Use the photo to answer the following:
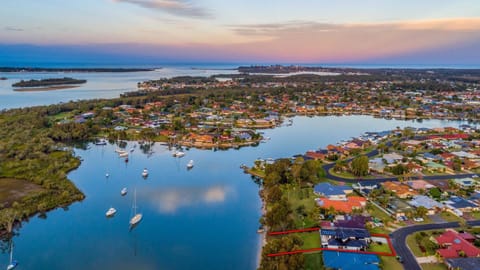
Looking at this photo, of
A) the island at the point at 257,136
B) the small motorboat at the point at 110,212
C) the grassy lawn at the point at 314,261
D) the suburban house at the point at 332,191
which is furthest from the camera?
the suburban house at the point at 332,191

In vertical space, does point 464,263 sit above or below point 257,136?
above

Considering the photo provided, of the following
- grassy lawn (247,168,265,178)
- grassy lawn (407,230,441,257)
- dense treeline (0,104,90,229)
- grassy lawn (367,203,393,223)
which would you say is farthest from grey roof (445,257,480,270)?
dense treeline (0,104,90,229)

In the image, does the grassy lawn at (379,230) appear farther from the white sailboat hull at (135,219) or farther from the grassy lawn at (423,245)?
the white sailboat hull at (135,219)

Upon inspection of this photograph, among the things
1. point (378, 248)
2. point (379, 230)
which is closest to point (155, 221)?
point (378, 248)

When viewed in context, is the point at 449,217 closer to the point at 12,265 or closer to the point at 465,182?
the point at 465,182

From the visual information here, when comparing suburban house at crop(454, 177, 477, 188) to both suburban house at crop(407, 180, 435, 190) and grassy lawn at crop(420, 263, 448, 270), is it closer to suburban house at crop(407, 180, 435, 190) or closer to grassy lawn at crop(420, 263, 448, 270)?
suburban house at crop(407, 180, 435, 190)

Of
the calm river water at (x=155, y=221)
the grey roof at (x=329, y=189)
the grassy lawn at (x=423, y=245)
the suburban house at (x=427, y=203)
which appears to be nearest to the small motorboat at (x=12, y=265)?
the calm river water at (x=155, y=221)

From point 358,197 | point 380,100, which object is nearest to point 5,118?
point 358,197
